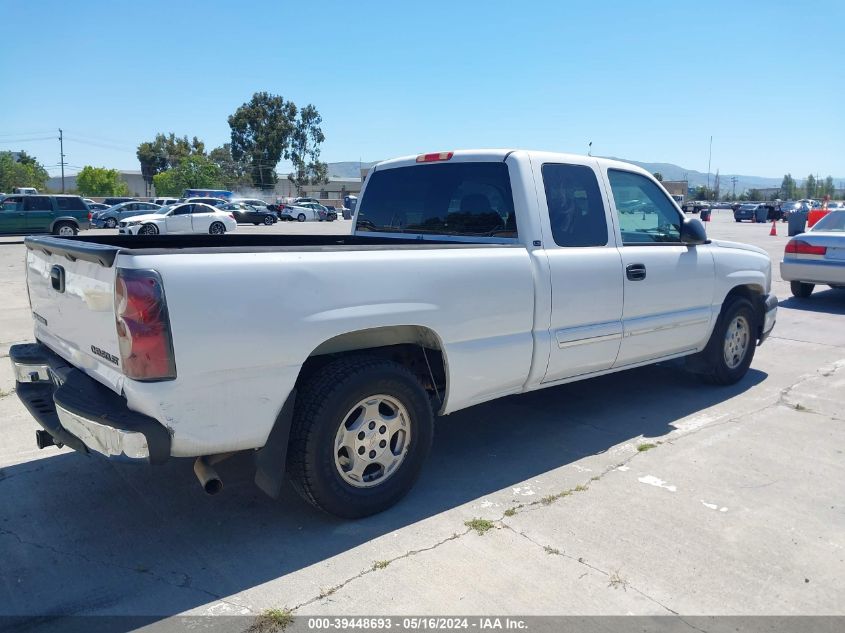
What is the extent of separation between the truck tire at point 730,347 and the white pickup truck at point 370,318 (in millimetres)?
342

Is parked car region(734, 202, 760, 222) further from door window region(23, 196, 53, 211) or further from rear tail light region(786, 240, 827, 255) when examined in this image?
door window region(23, 196, 53, 211)

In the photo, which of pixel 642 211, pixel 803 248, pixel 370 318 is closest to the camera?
pixel 370 318

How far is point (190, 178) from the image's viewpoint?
79125 millimetres

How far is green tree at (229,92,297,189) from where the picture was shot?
8594cm

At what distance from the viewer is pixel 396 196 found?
17.7 ft

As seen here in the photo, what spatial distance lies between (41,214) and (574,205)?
83.8ft

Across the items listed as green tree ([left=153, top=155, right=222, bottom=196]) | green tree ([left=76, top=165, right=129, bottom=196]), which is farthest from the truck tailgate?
green tree ([left=76, top=165, right=129, bottom=196])

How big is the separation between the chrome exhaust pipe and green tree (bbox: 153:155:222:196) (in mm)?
81097

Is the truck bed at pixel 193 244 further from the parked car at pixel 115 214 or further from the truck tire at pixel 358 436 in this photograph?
the parked car at pixel 115 214

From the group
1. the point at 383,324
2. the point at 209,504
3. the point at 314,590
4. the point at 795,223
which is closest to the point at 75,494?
the point at 209,504

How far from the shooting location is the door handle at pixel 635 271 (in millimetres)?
5008

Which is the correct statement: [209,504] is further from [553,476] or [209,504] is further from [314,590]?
[553,476]

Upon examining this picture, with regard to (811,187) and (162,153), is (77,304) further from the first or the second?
(811,187)

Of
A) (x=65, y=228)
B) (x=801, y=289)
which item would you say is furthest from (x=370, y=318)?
(x=65, y=228)
